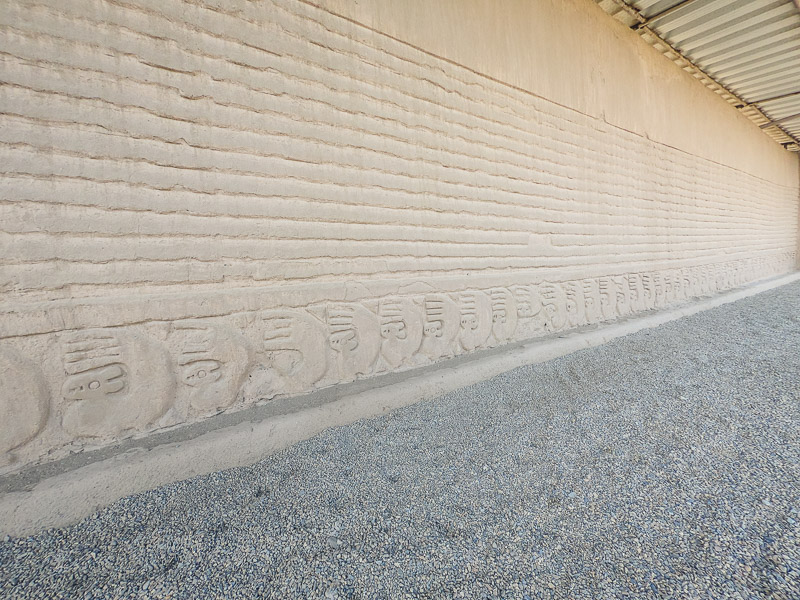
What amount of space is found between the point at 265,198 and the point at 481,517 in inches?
61.2

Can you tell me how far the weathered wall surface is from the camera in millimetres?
1272

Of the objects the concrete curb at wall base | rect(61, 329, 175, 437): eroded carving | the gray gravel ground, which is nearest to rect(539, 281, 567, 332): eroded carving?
the concrete curb at wall base

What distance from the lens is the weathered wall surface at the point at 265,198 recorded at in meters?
1.27

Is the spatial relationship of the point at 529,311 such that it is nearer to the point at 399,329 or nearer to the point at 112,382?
the point at 399,329

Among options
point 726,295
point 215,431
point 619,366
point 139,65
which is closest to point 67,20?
point 139,65

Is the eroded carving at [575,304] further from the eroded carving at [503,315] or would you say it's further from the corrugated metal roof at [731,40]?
the corrugated metal roof at [731,40]

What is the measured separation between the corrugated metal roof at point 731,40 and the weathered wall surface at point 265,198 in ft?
3.37

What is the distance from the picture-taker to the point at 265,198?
170 cm

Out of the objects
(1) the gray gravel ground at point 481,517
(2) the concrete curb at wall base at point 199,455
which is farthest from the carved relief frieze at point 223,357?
(1) the gray gravel ground at point 481,517

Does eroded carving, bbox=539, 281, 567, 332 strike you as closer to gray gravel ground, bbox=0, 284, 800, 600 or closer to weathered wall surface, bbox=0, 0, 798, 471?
weathered wall surface, bbox=0, 0, 798, 471

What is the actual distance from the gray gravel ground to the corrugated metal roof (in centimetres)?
385

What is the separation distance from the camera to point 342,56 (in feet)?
6.29

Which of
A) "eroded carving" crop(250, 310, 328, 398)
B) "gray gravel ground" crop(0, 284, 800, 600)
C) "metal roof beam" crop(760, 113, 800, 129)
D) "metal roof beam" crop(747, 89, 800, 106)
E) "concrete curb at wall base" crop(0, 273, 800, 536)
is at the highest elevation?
"metal roof beam" crop(747, 89, 800, 106)

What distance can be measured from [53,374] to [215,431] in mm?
577
